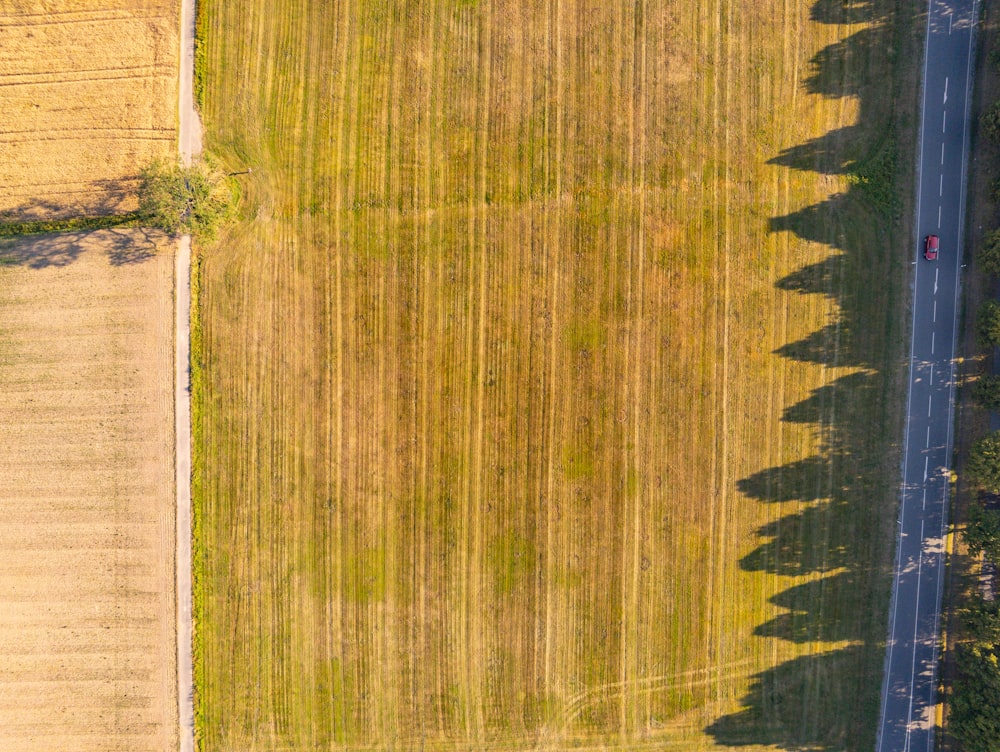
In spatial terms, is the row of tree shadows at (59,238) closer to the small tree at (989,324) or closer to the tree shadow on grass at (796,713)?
the tree shadow on grass at (796,713)

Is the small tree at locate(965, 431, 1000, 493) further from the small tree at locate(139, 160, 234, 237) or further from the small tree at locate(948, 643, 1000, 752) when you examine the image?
the small tree at locate(139, 160, 234, 237)

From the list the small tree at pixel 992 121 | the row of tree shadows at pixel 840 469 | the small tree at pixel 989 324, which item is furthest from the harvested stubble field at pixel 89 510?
the small tree at pixel 992 121

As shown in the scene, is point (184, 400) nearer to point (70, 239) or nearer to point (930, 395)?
point (70, 239)

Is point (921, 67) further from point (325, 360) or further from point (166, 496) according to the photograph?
point (166, 496)

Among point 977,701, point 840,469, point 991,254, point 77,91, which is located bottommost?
point 977,701

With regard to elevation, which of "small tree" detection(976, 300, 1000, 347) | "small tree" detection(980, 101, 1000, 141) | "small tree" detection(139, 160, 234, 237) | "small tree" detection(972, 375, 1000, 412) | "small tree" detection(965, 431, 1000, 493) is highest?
"small tree" detection(980, 101, 1000, 141)

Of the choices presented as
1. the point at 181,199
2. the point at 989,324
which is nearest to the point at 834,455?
the point at 989,324

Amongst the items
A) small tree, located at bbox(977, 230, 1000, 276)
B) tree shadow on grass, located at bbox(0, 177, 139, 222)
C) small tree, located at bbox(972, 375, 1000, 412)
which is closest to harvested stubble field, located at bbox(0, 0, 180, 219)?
tree shadow on grass, located at bbox(0, 177, 139, 222)
